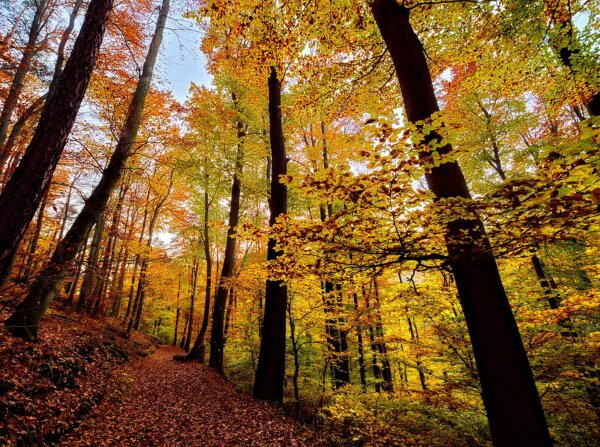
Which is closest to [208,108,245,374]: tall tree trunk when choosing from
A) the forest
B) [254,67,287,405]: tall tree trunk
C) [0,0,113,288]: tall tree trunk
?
the forest

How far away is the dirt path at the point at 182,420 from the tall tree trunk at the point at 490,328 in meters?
3.81

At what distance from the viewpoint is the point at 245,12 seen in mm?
5098

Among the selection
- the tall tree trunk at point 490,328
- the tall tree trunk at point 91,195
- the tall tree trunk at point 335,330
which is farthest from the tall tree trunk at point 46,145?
the tall tree trunk at point 335,330

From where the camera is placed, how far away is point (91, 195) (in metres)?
6.52

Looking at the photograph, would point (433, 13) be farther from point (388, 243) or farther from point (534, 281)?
point (534, 281)

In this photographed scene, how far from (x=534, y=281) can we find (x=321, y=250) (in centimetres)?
756

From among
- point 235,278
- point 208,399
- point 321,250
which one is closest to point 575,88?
point 321,250

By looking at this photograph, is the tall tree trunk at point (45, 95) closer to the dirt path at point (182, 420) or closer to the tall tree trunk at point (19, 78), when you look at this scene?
the tall tree trunk at point (19, 78)

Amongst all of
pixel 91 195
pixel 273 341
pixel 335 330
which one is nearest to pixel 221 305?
pixel 273 341

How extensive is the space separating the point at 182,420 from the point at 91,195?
5440 mm

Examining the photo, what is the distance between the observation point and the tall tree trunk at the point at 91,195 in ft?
11.1

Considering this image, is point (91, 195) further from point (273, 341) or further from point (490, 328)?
point (490, 328)

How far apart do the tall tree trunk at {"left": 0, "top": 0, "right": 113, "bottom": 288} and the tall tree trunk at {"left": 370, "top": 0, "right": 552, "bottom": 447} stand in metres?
4.11

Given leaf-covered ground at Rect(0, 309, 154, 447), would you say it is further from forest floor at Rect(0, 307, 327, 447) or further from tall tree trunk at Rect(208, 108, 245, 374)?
tall tree trunk at Rect(208, 108, 245, 374)
